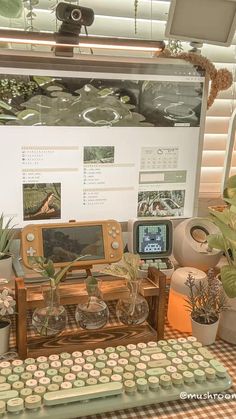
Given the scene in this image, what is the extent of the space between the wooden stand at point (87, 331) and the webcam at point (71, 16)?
66cm

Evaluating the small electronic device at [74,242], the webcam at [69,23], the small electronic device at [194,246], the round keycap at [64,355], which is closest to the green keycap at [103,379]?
the round keycap at [64,355]

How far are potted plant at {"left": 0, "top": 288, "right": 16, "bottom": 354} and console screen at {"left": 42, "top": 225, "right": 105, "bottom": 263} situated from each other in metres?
0.16

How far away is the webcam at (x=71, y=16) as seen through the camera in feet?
4.01

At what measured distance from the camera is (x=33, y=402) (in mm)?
852

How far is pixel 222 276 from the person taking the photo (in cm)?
112

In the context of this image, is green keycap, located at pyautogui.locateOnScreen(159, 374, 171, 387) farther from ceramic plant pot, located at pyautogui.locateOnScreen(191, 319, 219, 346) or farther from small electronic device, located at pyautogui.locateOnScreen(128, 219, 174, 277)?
small electronic device, located at pyautogui.locateOnScreen(128, 219, 174, 277)

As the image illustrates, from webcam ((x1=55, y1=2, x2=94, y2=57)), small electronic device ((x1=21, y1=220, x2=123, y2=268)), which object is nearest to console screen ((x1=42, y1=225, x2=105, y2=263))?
small electronic device ((x1=21, y1=220, x2=123, y2=268))

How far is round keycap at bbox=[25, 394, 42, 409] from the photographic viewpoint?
85 cm

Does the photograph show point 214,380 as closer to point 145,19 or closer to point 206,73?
A: point 206,73

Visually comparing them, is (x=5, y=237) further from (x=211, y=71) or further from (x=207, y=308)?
(x=211, y=71)

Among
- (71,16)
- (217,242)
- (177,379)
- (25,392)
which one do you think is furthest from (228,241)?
(71,16)

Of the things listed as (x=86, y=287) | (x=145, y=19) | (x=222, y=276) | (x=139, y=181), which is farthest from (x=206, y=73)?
(x=86, y=287)

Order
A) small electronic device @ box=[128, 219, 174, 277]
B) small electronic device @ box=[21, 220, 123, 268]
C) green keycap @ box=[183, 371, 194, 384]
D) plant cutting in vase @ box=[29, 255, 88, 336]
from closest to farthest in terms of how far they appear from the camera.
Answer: green keycap @ box=[183, 371, 194, 384], plant cutting in vase @ box=[29, 255, 88, 336], small electronic device @ box=[21, 220, 123, 268], small electronic device @ box=[128, 219, 174, 277]

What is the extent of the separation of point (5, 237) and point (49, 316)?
29 centimetres
